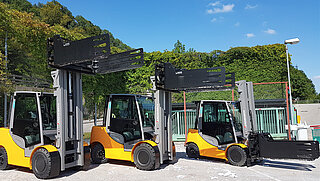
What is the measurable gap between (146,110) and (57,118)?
2580mm

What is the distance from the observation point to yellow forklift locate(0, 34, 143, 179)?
5.70 metres

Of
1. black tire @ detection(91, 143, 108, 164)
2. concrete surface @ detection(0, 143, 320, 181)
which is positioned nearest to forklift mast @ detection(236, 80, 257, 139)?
concrete surface @ detection(0, 143, 320, 181)

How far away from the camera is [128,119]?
24.2 ft

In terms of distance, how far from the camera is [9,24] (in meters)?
9.83

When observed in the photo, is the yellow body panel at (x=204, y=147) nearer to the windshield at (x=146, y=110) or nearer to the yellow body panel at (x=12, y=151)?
the windshield at (x=146, y=110)

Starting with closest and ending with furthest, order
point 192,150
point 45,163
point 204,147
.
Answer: point 45,163, point 204,147, point 192,150

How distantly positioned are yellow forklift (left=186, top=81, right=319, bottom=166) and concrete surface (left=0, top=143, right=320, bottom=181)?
374 mm

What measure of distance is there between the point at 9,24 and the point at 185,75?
7.57 meters

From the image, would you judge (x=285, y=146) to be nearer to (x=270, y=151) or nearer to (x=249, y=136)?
(x=270, y=151)

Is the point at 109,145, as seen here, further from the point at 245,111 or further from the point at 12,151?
the point at 245,111

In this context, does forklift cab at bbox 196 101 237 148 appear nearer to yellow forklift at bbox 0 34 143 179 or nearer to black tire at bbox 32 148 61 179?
yellow forklift at bbox 0 34 143 179

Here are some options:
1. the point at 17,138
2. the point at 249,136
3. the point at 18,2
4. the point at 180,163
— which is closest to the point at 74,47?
the point at 17,138

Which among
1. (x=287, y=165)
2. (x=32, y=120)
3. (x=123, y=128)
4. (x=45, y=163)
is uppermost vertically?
(x=32, y=120)

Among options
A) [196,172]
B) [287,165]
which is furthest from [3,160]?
[287,165]
